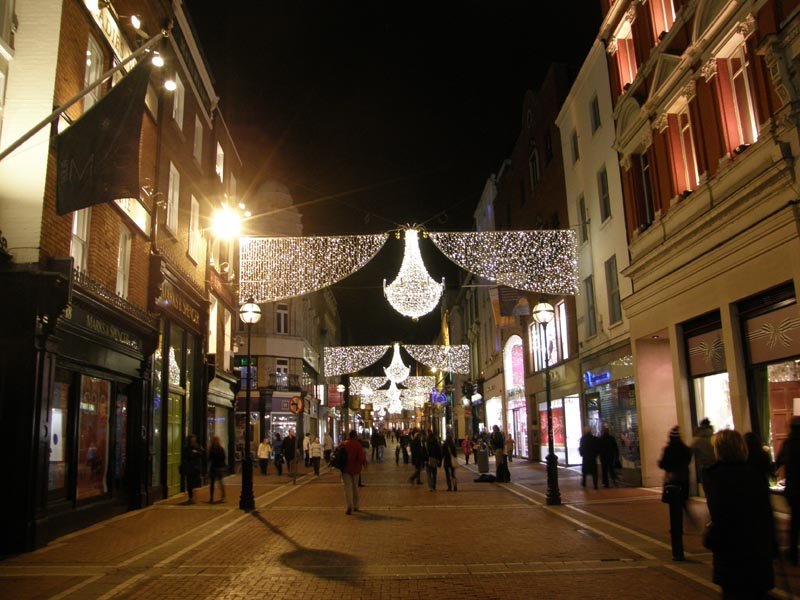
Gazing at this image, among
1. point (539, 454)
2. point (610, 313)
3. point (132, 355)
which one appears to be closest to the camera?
point (132, 355)

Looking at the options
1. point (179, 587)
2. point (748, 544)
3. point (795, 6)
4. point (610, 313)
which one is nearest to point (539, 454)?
point (610, 313)

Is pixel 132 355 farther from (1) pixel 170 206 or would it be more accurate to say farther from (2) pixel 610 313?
(2) pixel 610 313

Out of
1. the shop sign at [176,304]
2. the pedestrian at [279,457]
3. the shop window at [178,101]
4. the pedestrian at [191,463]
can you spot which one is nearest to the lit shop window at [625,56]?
the shop window at [178,101]

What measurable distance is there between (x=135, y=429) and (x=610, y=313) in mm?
14822

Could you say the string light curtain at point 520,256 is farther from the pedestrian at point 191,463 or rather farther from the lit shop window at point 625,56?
the pedestrian at point 191,463

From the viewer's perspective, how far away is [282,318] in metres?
49.6

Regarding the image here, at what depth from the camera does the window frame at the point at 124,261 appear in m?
16.2

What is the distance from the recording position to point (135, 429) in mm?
16859

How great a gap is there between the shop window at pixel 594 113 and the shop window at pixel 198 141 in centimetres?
1358

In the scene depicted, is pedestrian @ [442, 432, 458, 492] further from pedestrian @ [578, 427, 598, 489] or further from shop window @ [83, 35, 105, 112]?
shop window @ [83, 35, 105, 112]

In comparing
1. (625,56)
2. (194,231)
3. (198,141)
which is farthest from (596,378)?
(198,141)

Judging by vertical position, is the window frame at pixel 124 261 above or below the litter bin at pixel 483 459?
above

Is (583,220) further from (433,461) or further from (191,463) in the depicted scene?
(191,463)

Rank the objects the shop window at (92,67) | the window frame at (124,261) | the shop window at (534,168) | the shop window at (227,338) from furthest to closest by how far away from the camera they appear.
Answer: the shop window at (534,168) < the shop window at (227,338) < the window frame at (124,261) < the shop window at (92,67)
